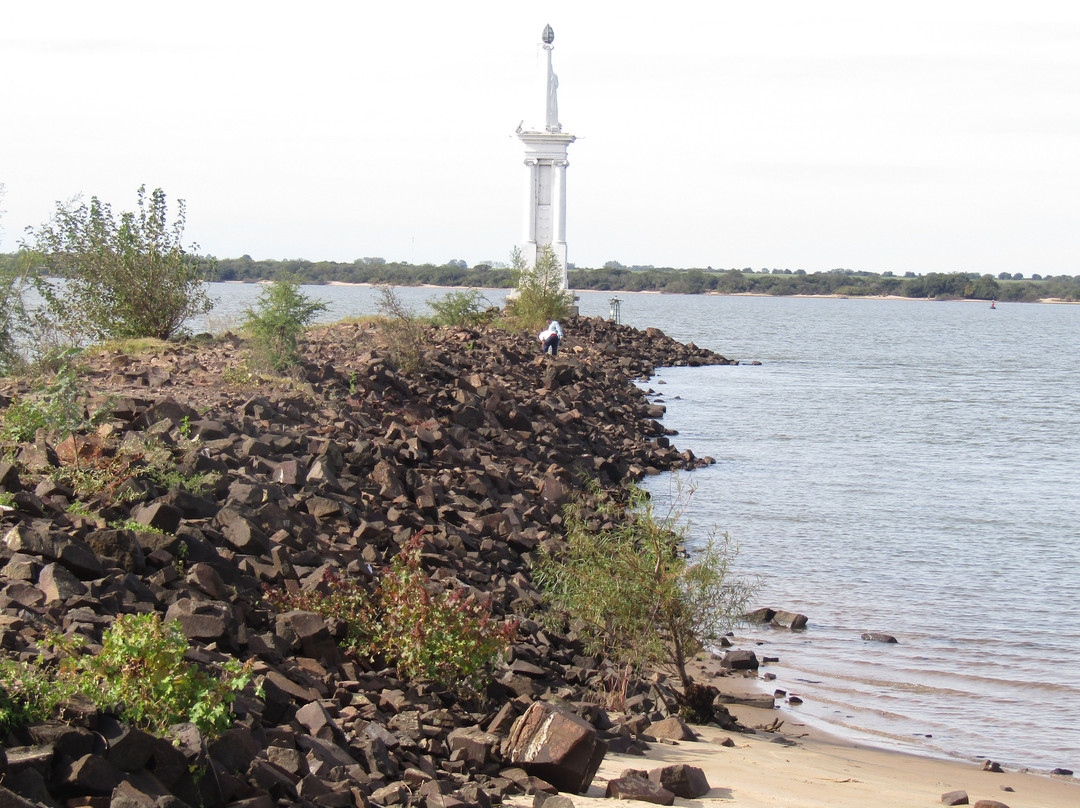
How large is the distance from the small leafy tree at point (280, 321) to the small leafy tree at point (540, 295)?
57.8 ft

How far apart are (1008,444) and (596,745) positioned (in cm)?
2699

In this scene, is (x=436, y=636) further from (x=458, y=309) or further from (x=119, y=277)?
(x=458, y=309)

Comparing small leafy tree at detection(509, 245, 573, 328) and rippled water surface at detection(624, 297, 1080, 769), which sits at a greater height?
small leafy tree at detection(509, 245, 573, 328)

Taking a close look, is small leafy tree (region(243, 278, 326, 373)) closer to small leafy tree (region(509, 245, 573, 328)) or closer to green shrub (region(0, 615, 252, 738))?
green shrub (region(0, 615, 252, 738))

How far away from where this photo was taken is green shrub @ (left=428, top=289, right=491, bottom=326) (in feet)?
110

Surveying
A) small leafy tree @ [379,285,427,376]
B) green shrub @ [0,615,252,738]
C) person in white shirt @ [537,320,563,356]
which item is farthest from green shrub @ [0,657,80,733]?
person in white shirt @ [537,320,563,356]

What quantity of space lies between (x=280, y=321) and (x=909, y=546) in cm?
1079

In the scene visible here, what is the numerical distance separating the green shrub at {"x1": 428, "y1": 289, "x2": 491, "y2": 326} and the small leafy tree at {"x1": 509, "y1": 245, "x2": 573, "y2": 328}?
1.94 meters

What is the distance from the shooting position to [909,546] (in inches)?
650

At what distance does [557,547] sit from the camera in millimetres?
12312

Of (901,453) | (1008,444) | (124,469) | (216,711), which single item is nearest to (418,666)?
(216,711)

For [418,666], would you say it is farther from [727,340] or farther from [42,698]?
[727,340]

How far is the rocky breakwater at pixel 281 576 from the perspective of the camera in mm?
4992

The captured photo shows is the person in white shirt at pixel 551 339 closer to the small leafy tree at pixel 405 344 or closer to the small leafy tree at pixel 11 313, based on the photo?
the small leafy tree at pixel 405 344
